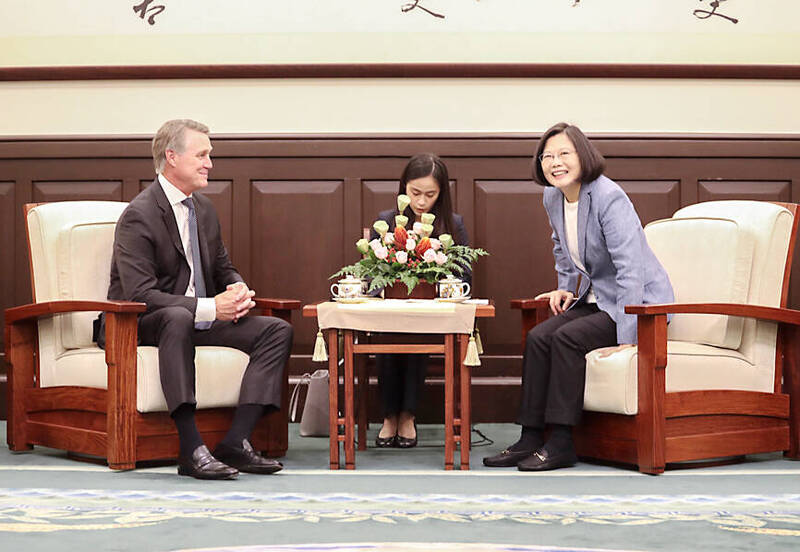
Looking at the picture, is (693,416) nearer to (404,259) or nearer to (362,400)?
(404,259)

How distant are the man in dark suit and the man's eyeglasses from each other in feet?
→ 3.70

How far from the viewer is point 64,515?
102 inches

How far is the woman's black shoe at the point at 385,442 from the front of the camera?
3.99m

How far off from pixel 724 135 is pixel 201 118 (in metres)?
2.46

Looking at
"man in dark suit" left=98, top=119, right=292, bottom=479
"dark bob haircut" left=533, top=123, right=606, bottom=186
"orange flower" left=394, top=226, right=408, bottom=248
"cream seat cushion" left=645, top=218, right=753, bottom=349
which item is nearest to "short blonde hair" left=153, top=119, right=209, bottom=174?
"man in dark suit" left=98, top=119, right=292, bottom=479

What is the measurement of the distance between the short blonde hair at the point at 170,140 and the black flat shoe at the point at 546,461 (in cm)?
168

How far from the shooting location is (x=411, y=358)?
4016 millimetres

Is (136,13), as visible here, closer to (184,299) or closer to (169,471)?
(184,299)

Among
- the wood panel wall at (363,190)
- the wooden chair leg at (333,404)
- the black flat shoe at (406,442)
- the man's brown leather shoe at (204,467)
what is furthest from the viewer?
the wood panel wall at (363,190)

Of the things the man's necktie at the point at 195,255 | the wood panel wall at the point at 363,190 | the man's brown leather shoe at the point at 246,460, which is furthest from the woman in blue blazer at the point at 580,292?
the man's necktie at the point at 195,255

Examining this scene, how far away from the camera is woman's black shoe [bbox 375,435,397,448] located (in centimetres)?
399

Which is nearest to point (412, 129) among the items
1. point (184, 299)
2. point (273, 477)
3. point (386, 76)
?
point (386, 76)

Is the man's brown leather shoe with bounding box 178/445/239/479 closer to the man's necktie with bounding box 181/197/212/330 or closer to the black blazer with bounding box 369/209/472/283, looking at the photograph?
the man's necktie with bounding box 181/197/212/330

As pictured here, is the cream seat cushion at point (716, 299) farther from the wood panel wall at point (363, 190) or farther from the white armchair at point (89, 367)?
the white armchair at point (89, 367)
